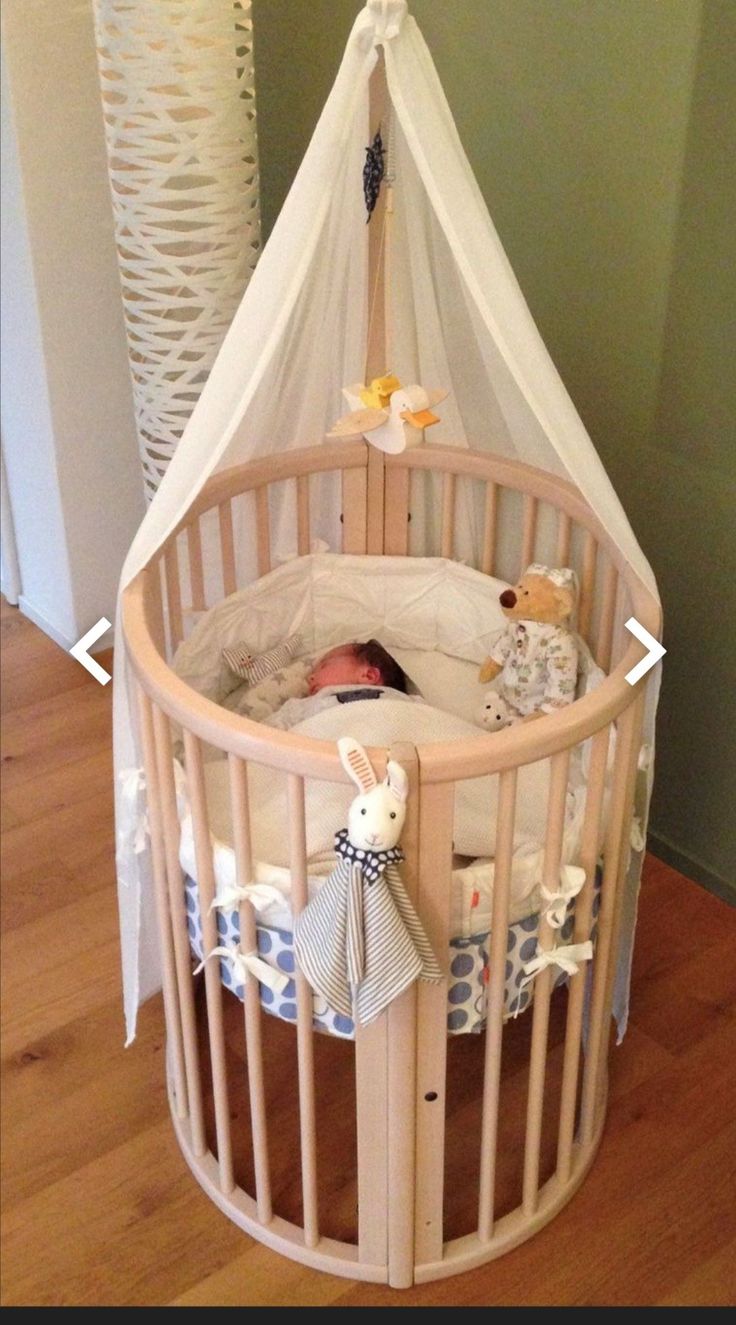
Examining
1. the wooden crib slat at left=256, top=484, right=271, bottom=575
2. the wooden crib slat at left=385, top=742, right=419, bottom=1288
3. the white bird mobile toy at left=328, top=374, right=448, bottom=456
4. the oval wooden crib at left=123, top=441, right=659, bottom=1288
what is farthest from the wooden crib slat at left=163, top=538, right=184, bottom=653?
the wooden crib slat at left=385, top=742, right=419, bottom=1288

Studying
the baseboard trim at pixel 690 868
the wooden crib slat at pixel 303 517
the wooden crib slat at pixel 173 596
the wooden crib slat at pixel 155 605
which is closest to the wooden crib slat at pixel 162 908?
the wooden crib slat at pixel 155 605

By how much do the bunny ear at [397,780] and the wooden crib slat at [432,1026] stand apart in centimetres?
3

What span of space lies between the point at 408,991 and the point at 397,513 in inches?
33.1

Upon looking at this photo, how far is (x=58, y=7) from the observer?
214 centimetres

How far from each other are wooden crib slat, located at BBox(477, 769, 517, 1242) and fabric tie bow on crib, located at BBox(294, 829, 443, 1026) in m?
0.08

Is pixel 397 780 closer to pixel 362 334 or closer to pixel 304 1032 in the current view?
pixel 304 1032

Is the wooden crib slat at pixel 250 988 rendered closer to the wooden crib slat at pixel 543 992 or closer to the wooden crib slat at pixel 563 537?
the wooden crib slat at pixel 543 992

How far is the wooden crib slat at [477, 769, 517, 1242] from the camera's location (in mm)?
1225

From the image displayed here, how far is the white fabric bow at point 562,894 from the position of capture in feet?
4.27

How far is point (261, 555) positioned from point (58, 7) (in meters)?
1.06

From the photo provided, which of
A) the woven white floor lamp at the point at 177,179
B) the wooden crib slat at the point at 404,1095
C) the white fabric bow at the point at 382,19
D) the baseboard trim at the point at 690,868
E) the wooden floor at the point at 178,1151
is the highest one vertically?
the white fabric bow at the point at 382,19

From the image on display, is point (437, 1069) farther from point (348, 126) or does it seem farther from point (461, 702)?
point (348, 126)

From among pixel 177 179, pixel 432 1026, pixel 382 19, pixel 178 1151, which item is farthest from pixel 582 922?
pixel 177 179

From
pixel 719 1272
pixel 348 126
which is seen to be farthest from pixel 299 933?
pixel 348 126
